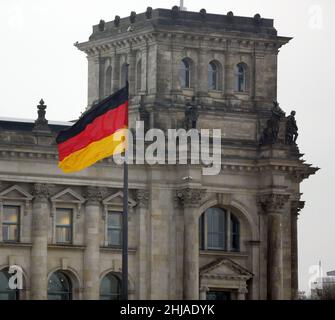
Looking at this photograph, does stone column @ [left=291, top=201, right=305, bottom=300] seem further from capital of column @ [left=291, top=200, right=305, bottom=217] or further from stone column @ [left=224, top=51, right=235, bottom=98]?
stone column @ [left=224, top=51, right=235, bottom=98]

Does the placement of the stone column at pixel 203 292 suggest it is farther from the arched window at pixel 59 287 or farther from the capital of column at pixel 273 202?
the arched window at pixel 59 287

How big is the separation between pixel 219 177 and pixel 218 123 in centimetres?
323

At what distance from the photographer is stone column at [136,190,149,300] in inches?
3738

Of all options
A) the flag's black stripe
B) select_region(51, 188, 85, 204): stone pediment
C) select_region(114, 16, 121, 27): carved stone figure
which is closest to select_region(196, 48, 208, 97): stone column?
select_region(114, 16, 121, 27): carved stone figure

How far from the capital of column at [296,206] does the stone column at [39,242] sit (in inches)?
624

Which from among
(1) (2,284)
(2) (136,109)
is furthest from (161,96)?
(1) (2,284)

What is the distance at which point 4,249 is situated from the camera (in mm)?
90938

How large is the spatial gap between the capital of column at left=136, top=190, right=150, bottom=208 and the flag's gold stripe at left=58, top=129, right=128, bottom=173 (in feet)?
111

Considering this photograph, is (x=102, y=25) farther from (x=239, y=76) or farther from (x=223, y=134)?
(x=223, y=134)

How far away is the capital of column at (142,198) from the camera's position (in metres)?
95.2

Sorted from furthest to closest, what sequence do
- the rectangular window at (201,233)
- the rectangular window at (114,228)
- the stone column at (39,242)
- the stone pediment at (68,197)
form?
the rectangular window at (201,233) < the rectangular window at (114,228) < the stone pediment at (68,197) < the stone column at (39,242)

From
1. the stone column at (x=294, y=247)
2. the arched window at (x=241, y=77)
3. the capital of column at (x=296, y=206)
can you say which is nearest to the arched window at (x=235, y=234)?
the stone column at (x=294, y=247)

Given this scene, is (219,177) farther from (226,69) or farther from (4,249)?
(4,249)

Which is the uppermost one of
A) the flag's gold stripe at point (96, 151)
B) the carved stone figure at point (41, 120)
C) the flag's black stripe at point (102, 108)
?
the carved stone figure at point (41, 120)
